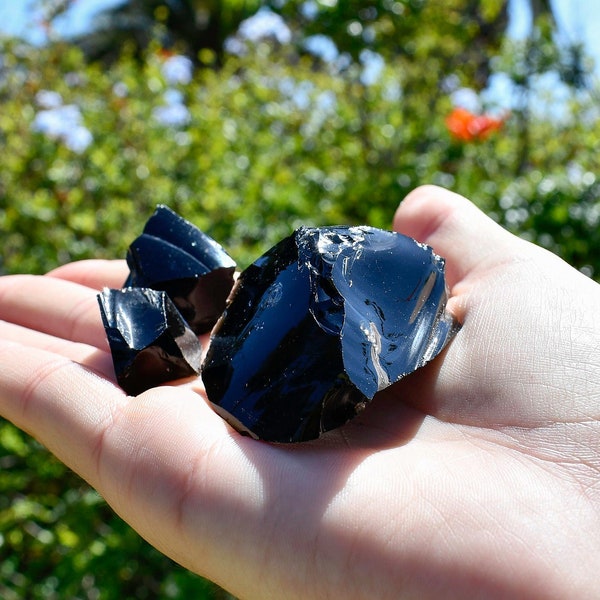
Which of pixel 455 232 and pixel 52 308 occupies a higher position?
pixel 455 232

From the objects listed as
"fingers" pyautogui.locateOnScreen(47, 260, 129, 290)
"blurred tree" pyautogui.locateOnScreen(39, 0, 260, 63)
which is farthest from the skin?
"blurred tree" pyautogui.locateOnScreen(39, 0, 260, 63)

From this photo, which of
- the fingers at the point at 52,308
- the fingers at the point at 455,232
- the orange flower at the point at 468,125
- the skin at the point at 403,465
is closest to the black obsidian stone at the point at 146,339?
the skin at the point at 403,465

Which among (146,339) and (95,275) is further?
(95,275)

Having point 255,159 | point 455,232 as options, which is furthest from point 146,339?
point 255,159

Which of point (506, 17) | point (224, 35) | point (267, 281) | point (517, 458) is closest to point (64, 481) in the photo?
point (267, 281)

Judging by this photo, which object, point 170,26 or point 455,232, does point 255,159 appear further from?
point 170,26

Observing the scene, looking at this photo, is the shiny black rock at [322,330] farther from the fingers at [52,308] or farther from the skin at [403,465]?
the fingers at [52,308]
